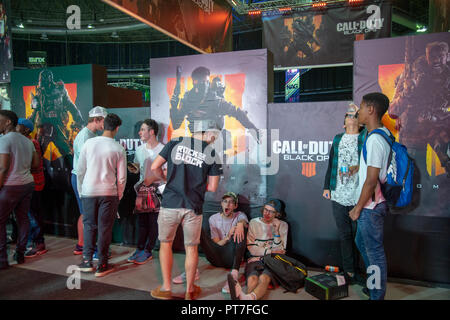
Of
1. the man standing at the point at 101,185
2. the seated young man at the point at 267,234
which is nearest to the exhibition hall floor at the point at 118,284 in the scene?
the man standing at the point at 101,185

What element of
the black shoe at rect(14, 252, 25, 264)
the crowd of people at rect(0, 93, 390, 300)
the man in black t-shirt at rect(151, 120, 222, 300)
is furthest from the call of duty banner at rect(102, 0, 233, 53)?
the black shoe at rect(14, 252, 25, 264)

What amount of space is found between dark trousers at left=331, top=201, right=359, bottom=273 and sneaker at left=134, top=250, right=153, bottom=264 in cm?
A: 217

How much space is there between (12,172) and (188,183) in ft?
6.97

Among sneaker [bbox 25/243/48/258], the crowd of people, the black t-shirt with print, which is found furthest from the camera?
sneaker [bbox 25/243/48/258]

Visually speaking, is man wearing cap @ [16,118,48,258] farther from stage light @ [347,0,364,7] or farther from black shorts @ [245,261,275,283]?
stage light @ [347,0,364,7]

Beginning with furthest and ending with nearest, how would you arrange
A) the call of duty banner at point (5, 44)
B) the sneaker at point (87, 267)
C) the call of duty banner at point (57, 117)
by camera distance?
the call of duty banner at point (5, 44), the call of duty banner at point (57, 117), the sneaker at point (87, 267)

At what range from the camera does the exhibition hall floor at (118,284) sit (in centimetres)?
288

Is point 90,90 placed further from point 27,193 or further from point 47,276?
point 47,276

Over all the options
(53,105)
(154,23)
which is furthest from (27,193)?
(154,23)

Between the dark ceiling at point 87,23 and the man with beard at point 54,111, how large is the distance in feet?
23.6

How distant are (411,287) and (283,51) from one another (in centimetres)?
526

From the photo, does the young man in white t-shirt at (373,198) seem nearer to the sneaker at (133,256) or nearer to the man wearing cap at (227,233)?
the man wearing cap at (227,233)

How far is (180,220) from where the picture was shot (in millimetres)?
2697

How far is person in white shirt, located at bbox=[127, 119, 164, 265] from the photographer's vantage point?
3793 mm
